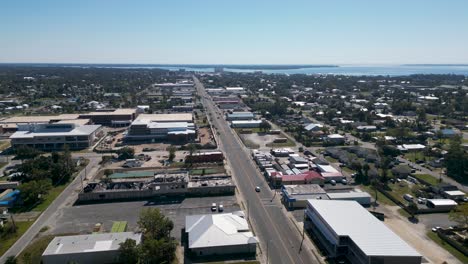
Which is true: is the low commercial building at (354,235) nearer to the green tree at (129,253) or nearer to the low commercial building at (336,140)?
the green tree at (129,253)

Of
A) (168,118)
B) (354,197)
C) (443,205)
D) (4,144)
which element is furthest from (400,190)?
(4,144)

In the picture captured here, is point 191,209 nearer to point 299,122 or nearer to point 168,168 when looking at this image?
point 168,168

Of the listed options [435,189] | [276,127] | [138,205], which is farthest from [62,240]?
[276,127]

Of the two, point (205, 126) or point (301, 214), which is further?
point (205, 126)

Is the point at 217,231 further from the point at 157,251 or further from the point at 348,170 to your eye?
the point at 348,170

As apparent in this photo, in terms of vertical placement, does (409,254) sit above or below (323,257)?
above
